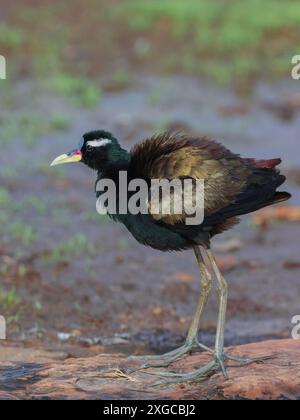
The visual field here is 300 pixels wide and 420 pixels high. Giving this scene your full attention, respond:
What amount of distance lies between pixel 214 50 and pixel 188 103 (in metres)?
1.59

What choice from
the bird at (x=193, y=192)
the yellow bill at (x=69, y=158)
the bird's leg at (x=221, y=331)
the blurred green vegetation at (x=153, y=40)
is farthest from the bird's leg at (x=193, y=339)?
the blurred green vegetation at (x=153, y=40)

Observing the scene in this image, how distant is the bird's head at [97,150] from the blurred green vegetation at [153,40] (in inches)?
285

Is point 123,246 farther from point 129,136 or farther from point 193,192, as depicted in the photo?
point 193,192

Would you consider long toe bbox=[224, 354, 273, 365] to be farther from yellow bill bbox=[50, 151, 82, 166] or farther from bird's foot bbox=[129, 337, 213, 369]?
yellow bill bbox=[50, 151, 82, 166]

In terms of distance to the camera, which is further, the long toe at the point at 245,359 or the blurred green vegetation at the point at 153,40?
the blurred green vegetation at the point at 153,40

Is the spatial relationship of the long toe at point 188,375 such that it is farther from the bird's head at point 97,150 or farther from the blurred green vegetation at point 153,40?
the blurred green vegetation at point 153,40

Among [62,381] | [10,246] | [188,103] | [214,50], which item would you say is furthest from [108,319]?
[214,50]

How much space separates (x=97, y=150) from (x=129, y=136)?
5.97 meters

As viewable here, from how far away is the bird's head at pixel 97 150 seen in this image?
595cm

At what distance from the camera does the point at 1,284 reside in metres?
8.13

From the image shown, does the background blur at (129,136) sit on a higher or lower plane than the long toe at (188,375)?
higher

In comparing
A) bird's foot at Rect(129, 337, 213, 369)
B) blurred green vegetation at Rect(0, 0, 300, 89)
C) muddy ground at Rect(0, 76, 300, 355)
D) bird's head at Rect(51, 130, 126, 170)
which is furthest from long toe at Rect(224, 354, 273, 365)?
blurred green vegetation at Rect(0, 0, 300, 89)

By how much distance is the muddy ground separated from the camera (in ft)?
25.2
